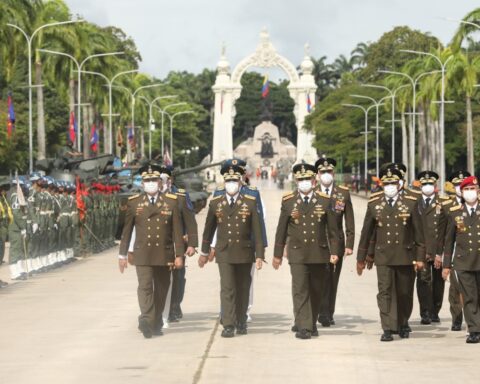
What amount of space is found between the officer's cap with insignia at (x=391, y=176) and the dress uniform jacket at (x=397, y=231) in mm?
205

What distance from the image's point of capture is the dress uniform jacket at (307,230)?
1535 centimetres

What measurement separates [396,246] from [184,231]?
2508mm

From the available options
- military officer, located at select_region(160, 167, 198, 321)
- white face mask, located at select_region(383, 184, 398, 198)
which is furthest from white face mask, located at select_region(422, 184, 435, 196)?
military officer, located at select_region(160, 167, 198, 321)

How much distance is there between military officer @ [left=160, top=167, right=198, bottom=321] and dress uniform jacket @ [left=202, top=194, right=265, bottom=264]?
0.62ft

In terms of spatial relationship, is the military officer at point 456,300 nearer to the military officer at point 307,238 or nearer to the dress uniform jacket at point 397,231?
the dress uniform jacket at point 397,231

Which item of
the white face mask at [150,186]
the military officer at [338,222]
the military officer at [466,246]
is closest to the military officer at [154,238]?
the white face mask at [150,186]

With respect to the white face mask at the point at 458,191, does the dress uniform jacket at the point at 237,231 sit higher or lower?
lower

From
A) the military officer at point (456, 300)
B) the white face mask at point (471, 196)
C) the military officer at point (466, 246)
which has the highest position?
the white face mask at point (471, 196)

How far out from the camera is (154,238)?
15.6 metres

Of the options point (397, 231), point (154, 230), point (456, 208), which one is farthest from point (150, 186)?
point (456, 208)

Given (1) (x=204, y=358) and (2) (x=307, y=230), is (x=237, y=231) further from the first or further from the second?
(1) (x=204, y=358)

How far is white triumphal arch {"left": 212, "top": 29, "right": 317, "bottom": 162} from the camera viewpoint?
488ft

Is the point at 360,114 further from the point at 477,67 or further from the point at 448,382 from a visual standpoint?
the point at 448,382

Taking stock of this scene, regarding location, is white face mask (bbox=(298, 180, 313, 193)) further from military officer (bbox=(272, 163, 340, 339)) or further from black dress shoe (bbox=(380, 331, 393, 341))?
black dress shoe (bbox=(380, 331, 393, 341))
